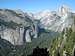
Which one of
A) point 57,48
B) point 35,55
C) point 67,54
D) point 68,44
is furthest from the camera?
point 57,48

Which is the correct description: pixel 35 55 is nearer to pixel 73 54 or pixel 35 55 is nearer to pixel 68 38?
pixel 73 54

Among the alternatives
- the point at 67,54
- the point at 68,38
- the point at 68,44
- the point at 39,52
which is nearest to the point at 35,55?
the point at 39,52

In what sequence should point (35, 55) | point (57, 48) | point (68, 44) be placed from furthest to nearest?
point (57, 48)
point (68, 44)
point (35, 55)

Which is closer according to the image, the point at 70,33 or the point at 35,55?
the point at 35,55

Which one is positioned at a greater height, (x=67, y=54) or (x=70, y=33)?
(x=70, y=33)

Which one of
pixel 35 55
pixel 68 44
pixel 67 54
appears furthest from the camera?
pixel 68 44

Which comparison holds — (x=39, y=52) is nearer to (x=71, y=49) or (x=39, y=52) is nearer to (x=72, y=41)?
(x=71, y=49)

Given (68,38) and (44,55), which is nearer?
(44,55)

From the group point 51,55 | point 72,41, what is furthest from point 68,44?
point 51,55

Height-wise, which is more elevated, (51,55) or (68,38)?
(68,38)
